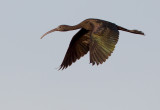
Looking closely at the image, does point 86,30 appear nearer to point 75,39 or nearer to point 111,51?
point 75,39

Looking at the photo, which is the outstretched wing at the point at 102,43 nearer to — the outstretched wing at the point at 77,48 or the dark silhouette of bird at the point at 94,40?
the dark silhouette of bird at the point at 94,40

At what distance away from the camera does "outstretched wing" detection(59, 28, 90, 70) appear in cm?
2761

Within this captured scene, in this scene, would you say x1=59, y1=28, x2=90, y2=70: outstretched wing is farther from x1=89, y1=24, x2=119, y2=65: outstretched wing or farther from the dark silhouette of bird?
x1=89, y1=24, x2=119, y2=65: outstretched wing

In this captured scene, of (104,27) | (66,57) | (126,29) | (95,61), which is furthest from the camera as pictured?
(66,57)

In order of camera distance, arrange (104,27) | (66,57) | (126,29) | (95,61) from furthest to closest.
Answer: (66,57) → (126,29) → (104,27) → (95,61)

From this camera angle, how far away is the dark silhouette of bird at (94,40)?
76.2 feet

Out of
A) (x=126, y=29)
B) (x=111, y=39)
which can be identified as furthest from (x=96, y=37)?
(x=126, y=29)

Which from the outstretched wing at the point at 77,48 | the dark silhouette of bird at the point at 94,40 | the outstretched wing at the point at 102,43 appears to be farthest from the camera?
the outstretched wing at the point at 77,48

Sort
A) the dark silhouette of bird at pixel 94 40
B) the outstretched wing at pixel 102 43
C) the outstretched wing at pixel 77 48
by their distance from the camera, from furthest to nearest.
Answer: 1. the outstretched wing at pixel 77 48
2. the dark silhouette of bird at pixel 94 40
3. the outstretched wing at pixel 102 43

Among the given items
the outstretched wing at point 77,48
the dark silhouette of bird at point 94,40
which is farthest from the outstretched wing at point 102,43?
the outstretched wing at point 77,48

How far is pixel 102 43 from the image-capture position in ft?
77.3

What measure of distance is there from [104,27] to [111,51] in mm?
1741

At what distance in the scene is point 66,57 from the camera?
2817cm

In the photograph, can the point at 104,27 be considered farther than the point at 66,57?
No
